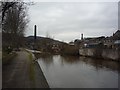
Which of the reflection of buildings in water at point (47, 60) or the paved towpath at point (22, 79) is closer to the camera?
the paved towpath at point (22, 79)

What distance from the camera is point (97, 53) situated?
181ft

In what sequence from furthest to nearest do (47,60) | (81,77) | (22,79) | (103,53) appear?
1. (103,53)
2. (47,60)
3. (81,77)
4. (22,79)

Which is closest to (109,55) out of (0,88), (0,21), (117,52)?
(117,52)

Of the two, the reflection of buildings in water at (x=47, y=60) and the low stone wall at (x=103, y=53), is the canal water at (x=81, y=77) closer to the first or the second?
the reflection of buildings in water at (x=47, y=60)

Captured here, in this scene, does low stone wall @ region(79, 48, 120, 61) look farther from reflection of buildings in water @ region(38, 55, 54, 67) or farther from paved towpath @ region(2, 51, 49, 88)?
paved towpath @ region(2, 51, 49, 88)

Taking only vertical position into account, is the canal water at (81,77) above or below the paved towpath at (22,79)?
below

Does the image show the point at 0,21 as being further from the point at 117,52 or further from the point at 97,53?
the point at 97,53

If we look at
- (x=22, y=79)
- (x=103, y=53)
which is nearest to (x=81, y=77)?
(x=22, y=79)

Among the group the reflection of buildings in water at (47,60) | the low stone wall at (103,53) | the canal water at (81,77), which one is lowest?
the reflection of buildings in water at (47,60)

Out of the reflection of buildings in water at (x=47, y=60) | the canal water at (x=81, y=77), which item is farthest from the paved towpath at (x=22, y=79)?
the reflection of buildings in water at (x=47, y=60)

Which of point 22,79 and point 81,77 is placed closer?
point 22,79

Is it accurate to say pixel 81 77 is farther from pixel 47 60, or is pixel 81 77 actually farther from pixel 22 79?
pixel 47 60

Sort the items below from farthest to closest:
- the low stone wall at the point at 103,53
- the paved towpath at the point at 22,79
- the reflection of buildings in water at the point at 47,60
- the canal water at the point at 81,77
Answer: the low stone wall at the point at 103,53 < the reflection of buildings in water at the point at 47,60 < the canal water at the point at 81,77 < the paved towpath at the point at 22,79

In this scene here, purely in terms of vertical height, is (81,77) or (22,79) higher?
(22,79)
